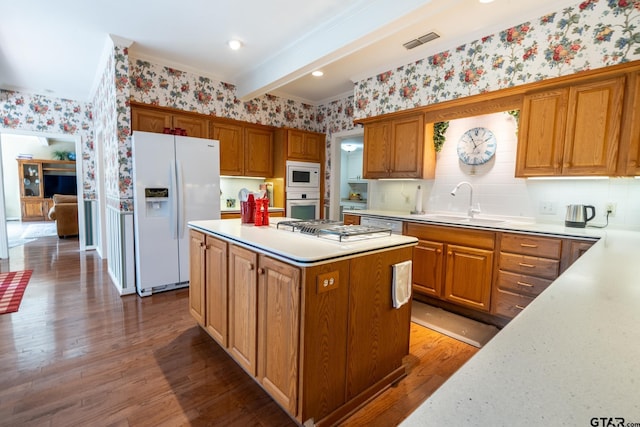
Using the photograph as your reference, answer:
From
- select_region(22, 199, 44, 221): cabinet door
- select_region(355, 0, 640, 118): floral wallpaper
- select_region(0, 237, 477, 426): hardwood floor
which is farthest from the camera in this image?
select_region(22, 199, 44, 221): cabinet door

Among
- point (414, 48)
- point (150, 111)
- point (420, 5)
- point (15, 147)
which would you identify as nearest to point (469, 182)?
point (414, 48)

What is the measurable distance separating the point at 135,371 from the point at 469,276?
8.86ft

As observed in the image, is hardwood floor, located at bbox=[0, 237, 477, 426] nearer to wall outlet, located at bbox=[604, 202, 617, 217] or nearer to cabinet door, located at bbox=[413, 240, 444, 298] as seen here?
cabinet door, located at bbox=[413, 240, 444, 298]

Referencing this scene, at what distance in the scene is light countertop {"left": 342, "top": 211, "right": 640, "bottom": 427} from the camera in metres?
0.40

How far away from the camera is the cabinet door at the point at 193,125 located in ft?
12.4

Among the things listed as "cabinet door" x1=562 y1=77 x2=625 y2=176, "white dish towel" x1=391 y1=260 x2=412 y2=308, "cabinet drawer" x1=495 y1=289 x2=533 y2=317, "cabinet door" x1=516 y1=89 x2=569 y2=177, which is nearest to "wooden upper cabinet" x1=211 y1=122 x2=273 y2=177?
"white dish towel" x1=391 y1=260 x2=412 y2=308

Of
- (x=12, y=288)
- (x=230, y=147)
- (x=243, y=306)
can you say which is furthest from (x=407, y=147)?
(x=12, y=288)

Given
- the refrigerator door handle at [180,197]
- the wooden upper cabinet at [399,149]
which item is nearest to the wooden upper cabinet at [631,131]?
the wooden upper cabinet at [399,149]

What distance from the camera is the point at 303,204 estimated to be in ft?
15.6

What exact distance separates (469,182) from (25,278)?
214 inches

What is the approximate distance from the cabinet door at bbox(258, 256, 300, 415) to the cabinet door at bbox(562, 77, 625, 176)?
2.40 m

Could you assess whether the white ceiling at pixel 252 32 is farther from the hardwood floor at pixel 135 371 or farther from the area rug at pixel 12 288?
the area rug at pixel 12 288

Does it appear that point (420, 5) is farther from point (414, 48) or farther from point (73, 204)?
point (73, 204)

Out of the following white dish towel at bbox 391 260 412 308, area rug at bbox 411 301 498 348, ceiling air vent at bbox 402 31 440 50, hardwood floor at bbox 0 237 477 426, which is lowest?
hardwood floor at bbox 0 237 477 426
